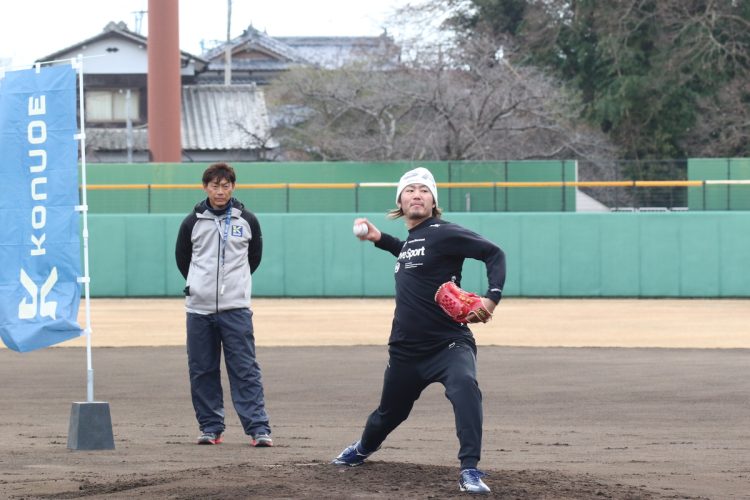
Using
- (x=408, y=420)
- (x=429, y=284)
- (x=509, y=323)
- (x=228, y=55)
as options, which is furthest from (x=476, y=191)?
(x=228, y=55)

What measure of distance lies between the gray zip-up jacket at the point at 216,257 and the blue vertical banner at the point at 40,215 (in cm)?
77

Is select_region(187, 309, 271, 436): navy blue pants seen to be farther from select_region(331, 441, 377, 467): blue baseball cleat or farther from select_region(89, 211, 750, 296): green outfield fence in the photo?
select_region(89, 211, 750, 296): green outfield fence

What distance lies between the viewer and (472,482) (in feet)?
20.3

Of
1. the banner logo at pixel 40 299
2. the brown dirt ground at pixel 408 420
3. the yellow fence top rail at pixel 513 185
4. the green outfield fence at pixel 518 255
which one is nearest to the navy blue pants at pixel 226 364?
the brown dirt ground at pixel 408 420

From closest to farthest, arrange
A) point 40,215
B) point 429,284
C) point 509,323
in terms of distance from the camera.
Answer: point 429,284
point 40,215
point 509,323

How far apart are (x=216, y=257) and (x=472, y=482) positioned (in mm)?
3150

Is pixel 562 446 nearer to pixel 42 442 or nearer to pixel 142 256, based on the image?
pixel 42 442

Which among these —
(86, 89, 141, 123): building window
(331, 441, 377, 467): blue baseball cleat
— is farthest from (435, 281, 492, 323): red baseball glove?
(86, 89, 141, 123): building window

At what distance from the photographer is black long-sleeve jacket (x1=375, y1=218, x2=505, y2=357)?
6.67 metres

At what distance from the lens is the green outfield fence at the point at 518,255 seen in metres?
26.4

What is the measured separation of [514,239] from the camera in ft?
88.0

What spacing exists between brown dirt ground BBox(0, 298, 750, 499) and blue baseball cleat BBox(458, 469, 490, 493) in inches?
3.2

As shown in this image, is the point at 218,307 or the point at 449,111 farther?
the point at 449,111

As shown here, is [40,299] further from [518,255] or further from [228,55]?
[228,55]
